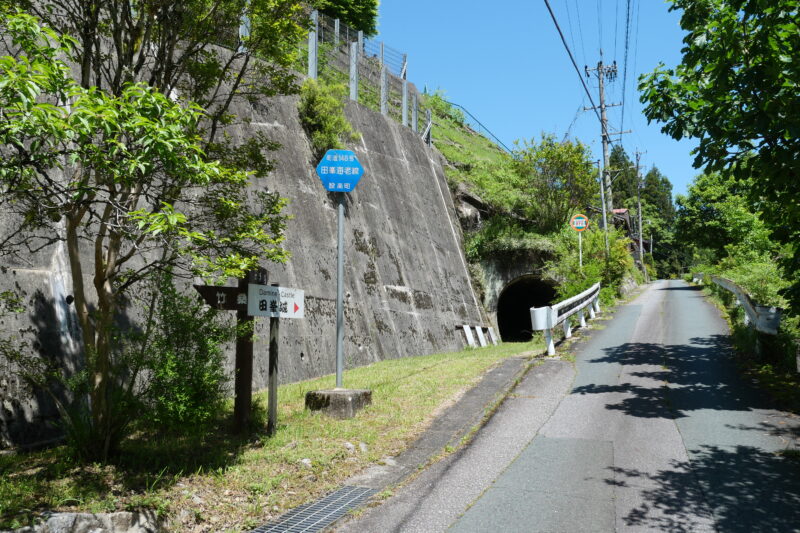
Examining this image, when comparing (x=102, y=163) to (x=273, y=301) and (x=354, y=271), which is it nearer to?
(x=273, y=301)

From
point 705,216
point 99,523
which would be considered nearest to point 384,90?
point 99,523

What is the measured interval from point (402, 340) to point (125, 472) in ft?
33.7

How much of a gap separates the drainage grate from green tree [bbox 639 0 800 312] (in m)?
5.74

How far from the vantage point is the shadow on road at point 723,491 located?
15.1 feet

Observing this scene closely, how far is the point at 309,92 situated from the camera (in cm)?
1503

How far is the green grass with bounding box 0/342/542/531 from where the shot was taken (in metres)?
4.46

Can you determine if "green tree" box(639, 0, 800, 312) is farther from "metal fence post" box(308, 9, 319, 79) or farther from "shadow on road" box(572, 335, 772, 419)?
"metal fence post" box(308, 9, 319, 79)

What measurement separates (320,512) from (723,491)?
3758 mm

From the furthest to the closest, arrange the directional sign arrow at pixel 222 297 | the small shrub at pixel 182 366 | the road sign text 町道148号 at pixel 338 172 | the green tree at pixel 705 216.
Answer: the green tree at pixel 705 216 → the road sign text 町道148号 at pixel 338 172 → the directional sign arrow at pixel 222 297 → the small shrub at pixel 182 366

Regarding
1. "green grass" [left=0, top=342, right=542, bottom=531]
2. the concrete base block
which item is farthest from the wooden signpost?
the concrete base block

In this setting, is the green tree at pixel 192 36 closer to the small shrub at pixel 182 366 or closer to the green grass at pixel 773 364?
the small shrub at pixel 182 366

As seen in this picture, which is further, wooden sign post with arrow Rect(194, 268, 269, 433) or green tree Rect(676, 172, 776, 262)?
green tree Rect(676, 172, 776, 262)

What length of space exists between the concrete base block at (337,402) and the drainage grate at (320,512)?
6.80 feet

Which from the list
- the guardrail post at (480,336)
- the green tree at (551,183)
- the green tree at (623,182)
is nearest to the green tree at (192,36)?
the guardrail post at (480,336)
